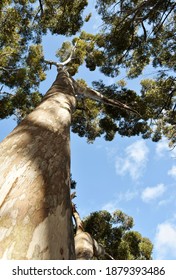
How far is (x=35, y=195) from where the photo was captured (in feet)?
5.25

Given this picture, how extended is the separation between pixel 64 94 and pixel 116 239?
6.10 metres

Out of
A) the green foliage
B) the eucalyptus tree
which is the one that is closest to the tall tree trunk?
the eucalyptus tree

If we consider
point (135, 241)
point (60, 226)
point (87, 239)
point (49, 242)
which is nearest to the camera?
point (49, 242)

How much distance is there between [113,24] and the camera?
10.1 metres

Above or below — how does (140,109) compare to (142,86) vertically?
below

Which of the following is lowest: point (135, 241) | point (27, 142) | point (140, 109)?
point (27, 142)

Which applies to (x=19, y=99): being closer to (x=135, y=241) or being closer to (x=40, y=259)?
(x=135, y=241)

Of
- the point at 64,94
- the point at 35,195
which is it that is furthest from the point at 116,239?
the point at 35,195

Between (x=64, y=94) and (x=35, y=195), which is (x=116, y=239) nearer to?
(x=64, y=94)

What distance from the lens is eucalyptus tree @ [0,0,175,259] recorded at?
1.73 m

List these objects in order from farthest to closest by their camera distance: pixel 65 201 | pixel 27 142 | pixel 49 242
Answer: pixel 27 142
pixel 65 201
pixel 49 242
